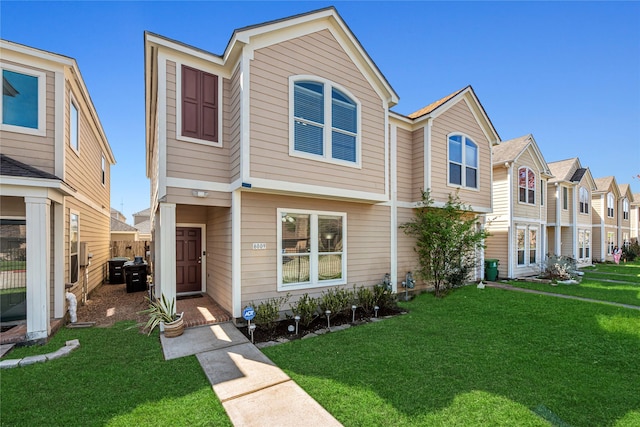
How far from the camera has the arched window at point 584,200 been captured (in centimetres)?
1972

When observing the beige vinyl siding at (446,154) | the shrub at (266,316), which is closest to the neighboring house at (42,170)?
the shrub at (266,316)

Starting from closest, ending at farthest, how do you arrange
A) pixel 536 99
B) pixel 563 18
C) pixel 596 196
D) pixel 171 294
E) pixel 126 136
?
pixel 171 294
pixel 563 18
pixel 126 136
pixel 536 99
pixel 596 196

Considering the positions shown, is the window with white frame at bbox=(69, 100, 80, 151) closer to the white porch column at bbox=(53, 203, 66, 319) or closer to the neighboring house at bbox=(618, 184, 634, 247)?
the white porch column at bbox=(53, 203, 66, 319)

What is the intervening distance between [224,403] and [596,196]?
30842 mm

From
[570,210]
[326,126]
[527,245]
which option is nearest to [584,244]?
[570,210]

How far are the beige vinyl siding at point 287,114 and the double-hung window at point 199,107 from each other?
1115 millimetres

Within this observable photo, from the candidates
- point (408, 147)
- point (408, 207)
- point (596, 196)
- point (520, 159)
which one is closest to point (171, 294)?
point (408, 207)

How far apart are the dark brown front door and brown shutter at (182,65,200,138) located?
149 inches

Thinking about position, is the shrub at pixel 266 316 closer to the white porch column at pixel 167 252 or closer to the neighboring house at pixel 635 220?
the white porch column at pixel 167 252

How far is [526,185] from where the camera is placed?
1429cm

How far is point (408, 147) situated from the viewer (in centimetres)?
994

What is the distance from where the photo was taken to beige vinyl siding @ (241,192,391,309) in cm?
648

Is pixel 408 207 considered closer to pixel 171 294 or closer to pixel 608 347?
pixel 608 347

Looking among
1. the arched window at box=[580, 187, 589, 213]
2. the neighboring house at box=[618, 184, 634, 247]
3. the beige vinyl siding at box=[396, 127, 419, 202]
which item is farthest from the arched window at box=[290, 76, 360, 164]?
the neighboring house at box=[618, 184, 634, 247]
